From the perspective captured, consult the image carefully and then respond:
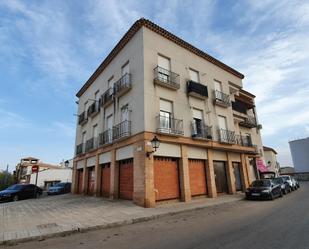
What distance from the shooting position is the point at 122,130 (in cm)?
1344

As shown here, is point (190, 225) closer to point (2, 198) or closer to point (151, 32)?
point (151, 32)

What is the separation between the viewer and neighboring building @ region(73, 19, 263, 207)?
1229 cm

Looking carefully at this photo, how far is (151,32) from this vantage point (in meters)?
14.0

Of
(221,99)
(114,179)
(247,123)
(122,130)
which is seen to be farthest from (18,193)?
(247,123)

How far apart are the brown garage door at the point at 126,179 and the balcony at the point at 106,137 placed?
2.10m

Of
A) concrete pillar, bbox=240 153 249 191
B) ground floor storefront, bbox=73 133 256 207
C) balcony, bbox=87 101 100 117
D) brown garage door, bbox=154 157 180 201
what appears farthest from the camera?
concrete pillar, bbox=240 153 249 191

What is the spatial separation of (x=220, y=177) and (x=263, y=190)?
10.5ft

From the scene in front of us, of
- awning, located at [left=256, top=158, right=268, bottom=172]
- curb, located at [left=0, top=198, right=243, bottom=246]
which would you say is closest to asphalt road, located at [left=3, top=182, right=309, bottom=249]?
curb, located at [left=0, top=198, right=243, bottom=246]

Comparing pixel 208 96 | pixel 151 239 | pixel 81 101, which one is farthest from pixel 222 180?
pixel 81 101

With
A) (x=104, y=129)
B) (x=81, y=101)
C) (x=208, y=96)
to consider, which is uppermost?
(x=81, y=101)

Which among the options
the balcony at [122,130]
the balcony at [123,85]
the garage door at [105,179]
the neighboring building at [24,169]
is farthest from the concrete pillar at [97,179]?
the neighboring building at [24,169]

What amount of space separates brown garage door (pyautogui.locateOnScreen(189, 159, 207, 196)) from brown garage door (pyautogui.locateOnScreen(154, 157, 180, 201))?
1.53 metres

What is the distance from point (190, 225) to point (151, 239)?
206 centimetres

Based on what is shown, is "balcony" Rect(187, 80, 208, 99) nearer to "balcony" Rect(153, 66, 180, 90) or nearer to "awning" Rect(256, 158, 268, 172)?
"balcony" Rect(153, 66, 180, 90)
